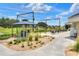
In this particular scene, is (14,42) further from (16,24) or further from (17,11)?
(17,11)

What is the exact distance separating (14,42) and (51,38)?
0.57 m

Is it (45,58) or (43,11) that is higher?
(43,11)

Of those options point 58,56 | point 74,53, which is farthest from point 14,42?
point 74,53

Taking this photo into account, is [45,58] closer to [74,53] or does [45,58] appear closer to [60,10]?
[74,53]

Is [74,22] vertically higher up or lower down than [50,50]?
higher up

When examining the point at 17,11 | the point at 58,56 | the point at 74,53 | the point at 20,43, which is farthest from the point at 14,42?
the point at 74,53

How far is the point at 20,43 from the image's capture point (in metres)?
3.11

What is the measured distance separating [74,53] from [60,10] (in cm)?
67

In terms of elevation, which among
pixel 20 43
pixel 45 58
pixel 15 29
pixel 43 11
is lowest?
pixel 45 58

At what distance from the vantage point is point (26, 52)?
10.2 ft

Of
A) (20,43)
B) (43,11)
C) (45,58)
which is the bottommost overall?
(45,58)

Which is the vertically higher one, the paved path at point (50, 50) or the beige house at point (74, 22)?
the beige house at point (74, 22)

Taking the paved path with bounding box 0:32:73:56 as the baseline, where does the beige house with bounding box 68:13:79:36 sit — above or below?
above

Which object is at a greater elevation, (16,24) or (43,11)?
(43,11)
